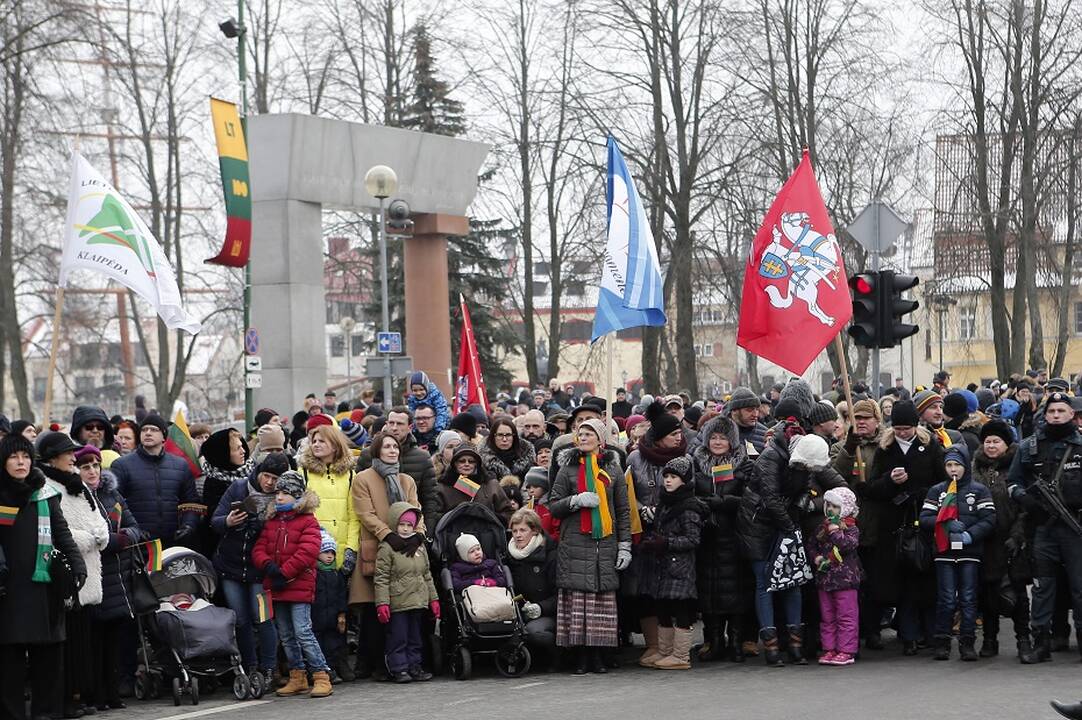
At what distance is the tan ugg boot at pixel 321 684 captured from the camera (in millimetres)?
11602

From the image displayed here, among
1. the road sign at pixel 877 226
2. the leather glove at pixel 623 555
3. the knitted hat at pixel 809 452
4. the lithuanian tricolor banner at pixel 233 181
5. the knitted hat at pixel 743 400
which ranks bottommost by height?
the leather glove at pixel 623 555

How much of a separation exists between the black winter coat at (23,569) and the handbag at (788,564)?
17.0ft

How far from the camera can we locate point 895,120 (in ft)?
124

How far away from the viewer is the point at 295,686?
1180 centimetres

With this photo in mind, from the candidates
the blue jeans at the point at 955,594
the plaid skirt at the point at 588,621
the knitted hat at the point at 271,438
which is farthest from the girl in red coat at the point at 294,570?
the blue jeans at the point at 955,594

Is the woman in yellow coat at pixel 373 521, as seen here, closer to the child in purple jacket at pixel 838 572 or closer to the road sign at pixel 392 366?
the child in purple jacket at pixel 838 572

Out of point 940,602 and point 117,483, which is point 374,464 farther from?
point 940,602

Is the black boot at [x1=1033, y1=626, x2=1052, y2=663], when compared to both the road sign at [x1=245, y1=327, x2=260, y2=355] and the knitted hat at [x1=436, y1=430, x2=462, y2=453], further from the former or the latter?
the road sign at [x1=245, y1=327, x2=260, y2=355]

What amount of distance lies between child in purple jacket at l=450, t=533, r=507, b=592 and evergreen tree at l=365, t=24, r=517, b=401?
3206 cm

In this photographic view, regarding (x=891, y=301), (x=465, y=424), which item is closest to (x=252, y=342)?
(x=465, y=424)

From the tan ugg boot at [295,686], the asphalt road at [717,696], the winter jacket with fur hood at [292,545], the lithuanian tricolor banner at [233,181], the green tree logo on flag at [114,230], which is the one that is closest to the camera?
the asphalt road at [717,696]

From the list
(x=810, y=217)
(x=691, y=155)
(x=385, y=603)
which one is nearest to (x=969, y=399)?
(x=810, y=217)

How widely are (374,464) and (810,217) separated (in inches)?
183

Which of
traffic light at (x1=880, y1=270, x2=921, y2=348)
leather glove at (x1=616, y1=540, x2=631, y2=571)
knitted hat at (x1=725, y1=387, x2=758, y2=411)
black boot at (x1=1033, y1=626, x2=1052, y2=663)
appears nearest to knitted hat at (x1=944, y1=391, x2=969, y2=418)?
traffic light at (x1=880, y1=270, x2=921, y2=348)
